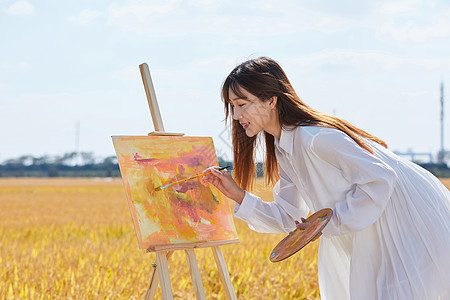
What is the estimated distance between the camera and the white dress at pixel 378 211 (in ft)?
8.56

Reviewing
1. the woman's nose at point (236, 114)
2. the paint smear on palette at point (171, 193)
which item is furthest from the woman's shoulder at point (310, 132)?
the paint smear on palette at point (171, 193)

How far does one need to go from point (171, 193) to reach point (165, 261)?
0.45 meters

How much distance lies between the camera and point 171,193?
3.53 metres

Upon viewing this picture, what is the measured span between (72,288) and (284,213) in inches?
89.9

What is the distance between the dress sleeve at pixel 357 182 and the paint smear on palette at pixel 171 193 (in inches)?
42.6

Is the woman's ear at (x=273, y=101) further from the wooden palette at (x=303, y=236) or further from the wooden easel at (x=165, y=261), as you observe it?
the wooden easel at (x=165, y=261)

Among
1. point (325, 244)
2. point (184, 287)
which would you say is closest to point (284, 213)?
point (325, 244)

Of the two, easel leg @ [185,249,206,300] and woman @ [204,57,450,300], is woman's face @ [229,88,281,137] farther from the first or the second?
easel leg @ [185,249,206,300]

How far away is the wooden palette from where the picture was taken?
2.61m

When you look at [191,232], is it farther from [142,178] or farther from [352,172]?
[352,172]

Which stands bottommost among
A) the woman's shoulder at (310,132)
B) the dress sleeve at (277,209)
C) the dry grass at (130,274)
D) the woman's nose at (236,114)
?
the dry grass at (130,274)

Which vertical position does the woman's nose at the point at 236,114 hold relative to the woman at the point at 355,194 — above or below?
above

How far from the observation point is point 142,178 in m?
3.42

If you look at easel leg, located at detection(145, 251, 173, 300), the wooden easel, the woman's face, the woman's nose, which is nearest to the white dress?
the woman's face
